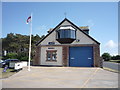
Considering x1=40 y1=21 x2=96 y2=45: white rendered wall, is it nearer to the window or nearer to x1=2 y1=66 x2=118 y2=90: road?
the window

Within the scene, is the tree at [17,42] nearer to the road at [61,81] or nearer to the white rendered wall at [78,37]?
the white rendered wall at [78,37]

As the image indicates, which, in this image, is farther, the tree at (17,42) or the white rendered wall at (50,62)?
the tree at (17,42)

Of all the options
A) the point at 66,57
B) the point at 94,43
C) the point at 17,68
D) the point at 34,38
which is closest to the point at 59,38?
the point at 66,57

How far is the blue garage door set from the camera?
2461 centimetres

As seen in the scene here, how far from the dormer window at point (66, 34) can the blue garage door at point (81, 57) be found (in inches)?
69.6

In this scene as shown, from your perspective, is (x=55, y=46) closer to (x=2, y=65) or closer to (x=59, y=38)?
(x=59, y=38)

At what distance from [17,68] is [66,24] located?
13.0 meters

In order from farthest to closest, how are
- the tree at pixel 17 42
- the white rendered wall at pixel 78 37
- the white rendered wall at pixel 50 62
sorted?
the tree at pixel 17 42 → the white rendered wall at pixel 50 62 → the white rendered wall at pixel 78 37

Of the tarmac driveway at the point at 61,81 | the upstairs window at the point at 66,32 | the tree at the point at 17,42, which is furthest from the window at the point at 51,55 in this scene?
the tree at the point at 17,42

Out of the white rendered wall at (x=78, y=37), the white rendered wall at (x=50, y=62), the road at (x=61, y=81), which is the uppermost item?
the white rendered wall at (x=78, y=37)

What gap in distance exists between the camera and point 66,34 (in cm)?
2620

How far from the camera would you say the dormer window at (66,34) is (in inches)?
1014

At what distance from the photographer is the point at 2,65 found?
75.6ft

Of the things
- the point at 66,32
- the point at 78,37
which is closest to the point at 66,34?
the point at 66,32
